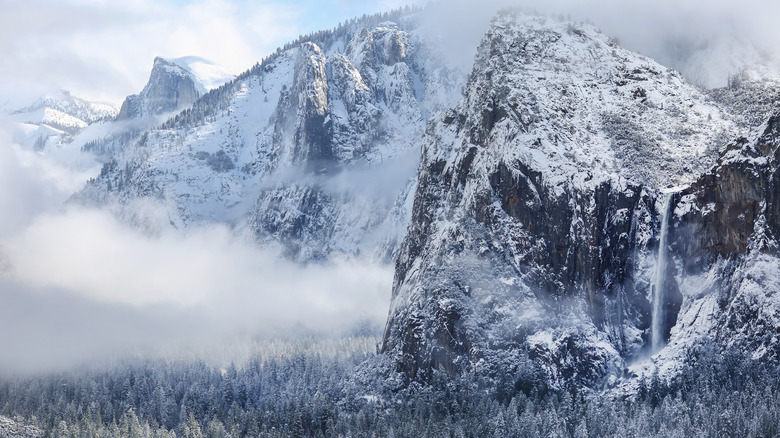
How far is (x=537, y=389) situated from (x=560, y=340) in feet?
34.6

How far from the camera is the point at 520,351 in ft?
639

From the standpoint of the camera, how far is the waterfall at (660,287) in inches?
7643

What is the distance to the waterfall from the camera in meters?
194

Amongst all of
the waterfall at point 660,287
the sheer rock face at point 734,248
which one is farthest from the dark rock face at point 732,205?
the waterfall at point 660,287

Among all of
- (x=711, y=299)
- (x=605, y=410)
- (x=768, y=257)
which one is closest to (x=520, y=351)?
(x=605, y=410)

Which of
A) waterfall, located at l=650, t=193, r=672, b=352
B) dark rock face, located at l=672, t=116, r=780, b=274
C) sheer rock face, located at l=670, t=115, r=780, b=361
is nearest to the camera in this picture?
sheer rock face, located at l=670, t=115, r=780, b=361

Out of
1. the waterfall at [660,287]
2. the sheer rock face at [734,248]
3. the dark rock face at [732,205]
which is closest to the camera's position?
the sheer rock face at [734,248]

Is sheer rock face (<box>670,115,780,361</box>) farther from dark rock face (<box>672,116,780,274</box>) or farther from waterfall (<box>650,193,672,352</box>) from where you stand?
waterfall (<box>650,193,672,352</box>)

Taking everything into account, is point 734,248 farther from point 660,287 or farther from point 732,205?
point 660,287

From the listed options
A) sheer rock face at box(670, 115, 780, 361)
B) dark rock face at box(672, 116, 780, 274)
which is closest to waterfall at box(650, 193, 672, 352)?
sheer rock face at box(670, 115, 780, 361)

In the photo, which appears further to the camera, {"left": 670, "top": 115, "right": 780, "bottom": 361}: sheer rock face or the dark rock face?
the dark rock face

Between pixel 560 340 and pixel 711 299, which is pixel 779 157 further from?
pixel 560 340

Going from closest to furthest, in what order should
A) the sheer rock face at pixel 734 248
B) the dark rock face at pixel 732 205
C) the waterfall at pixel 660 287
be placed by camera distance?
the sheer rock face at pixel 734 248
the dark rock face at pixel 732 205
the waterfall at pixel 660 287

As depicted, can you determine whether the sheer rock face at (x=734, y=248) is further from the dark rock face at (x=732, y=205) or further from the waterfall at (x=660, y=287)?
the waterfall at (x=660, y=287)
